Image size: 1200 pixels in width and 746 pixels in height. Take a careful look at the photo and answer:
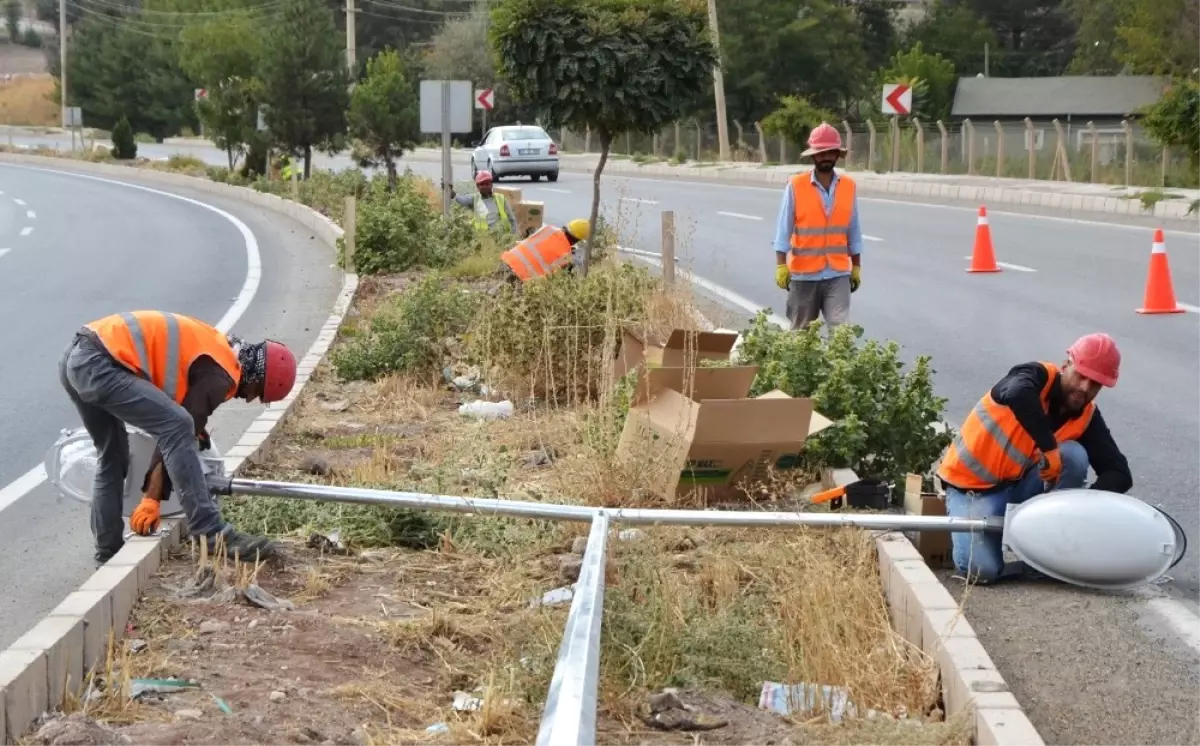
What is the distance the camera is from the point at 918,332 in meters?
13.1

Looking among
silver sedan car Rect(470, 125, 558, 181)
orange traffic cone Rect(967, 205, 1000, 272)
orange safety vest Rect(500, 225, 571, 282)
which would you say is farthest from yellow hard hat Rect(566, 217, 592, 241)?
silver sedan car Rect(470, 125, 558, 181)

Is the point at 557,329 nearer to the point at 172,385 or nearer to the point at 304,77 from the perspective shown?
the point at 172,385

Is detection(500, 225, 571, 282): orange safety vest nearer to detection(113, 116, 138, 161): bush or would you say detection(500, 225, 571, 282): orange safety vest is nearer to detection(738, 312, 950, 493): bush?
detection(738, 312, 950, 493): bush

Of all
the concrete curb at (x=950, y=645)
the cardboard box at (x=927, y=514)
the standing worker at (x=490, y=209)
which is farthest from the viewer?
the standing worker at (x=490, y=209)

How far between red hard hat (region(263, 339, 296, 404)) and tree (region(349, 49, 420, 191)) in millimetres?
22451

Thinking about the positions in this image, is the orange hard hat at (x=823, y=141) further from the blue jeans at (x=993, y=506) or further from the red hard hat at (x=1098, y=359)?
the red hard hat at (x=1098, y=359)

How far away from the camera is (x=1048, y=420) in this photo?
6375 mm

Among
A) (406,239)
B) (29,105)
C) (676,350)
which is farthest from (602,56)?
(29,105)

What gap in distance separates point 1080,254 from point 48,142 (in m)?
68.7

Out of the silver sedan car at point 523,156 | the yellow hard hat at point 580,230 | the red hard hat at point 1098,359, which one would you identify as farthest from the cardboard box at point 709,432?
the silver sedan car at point 523,156

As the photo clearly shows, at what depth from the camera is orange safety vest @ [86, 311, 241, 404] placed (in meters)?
6.18

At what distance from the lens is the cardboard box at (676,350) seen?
7.56m

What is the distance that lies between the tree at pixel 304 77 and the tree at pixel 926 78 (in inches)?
1286

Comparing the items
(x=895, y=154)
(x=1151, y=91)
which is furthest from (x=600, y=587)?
(x=1151, y=91)
